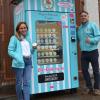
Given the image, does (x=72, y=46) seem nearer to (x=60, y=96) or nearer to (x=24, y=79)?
(x=60, y=96)

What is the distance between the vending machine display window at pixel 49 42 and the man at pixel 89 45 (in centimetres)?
49

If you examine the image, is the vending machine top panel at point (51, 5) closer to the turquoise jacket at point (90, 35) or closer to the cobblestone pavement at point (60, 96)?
the turquoise jacket at point (90, 35)

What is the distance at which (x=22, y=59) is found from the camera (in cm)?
605

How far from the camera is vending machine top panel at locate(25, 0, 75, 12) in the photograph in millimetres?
6730

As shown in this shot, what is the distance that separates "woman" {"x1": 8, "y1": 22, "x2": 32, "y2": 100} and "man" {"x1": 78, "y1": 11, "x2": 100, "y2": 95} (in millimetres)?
1396

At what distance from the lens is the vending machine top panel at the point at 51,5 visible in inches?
265

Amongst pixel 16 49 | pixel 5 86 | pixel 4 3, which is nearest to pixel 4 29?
pixel 4 3

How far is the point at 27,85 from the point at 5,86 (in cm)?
223

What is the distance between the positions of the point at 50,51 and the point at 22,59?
1199mm

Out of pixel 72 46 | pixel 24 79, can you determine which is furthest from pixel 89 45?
pixel 24 79

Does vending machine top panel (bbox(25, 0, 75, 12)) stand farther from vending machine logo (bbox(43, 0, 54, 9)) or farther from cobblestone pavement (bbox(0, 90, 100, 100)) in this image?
cobblestone pavement (bbox(0, 90, 100, 100))

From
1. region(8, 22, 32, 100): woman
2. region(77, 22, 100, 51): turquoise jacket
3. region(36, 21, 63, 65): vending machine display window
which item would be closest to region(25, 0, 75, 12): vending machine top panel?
region(36, 21, 63, 65): vending machine display window

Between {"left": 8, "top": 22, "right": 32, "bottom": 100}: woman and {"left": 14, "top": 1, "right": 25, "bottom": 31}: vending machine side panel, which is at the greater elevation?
{"left": 14, "top": 1, "right": 25, "bottom": 31}: vending machine side panel

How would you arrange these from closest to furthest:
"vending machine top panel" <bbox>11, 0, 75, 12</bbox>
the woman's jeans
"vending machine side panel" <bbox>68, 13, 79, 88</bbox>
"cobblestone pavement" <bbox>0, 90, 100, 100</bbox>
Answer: the woman's jeans < "vending machine top panel" <bbox>11, 0, 75, 12</bbox> < "cobblestone pavement" <bbox>0, 90, 100, 100</bbox> < "vending machine side panel" <bbox>68, 13, 79, 88</bbox>
